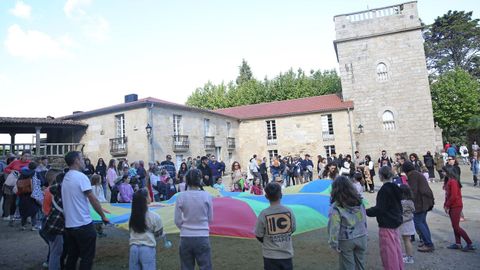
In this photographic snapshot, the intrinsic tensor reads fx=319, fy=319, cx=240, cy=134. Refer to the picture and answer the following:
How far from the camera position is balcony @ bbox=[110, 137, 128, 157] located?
19.9 metres

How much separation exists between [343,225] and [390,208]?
0.91 m

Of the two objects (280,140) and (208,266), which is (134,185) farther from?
(280,140)

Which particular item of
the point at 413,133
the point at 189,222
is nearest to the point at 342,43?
the point at 413,133

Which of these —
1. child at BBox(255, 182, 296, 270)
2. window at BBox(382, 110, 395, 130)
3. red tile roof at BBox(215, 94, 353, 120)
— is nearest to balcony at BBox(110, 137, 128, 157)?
red tile roof at BBox(215, 94, 353, 120)

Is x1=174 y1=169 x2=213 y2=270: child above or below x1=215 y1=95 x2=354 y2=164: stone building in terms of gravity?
below

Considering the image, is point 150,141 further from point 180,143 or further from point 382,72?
point 382,72

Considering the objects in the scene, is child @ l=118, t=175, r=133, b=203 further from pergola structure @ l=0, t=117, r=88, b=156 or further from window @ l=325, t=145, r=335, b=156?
window @ l=325, t=145, r=335, b=156

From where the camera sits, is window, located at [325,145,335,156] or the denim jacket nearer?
the denim jacket

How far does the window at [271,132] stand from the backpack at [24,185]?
21.3 m

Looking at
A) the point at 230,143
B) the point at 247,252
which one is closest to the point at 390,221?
the point at 247,252

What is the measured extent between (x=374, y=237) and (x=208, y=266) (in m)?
4.60

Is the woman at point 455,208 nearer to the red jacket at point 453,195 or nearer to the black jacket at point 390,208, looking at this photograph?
the red jacket at point 453,195

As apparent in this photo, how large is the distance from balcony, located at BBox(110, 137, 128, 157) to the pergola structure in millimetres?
2607

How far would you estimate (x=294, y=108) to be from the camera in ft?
89.4
